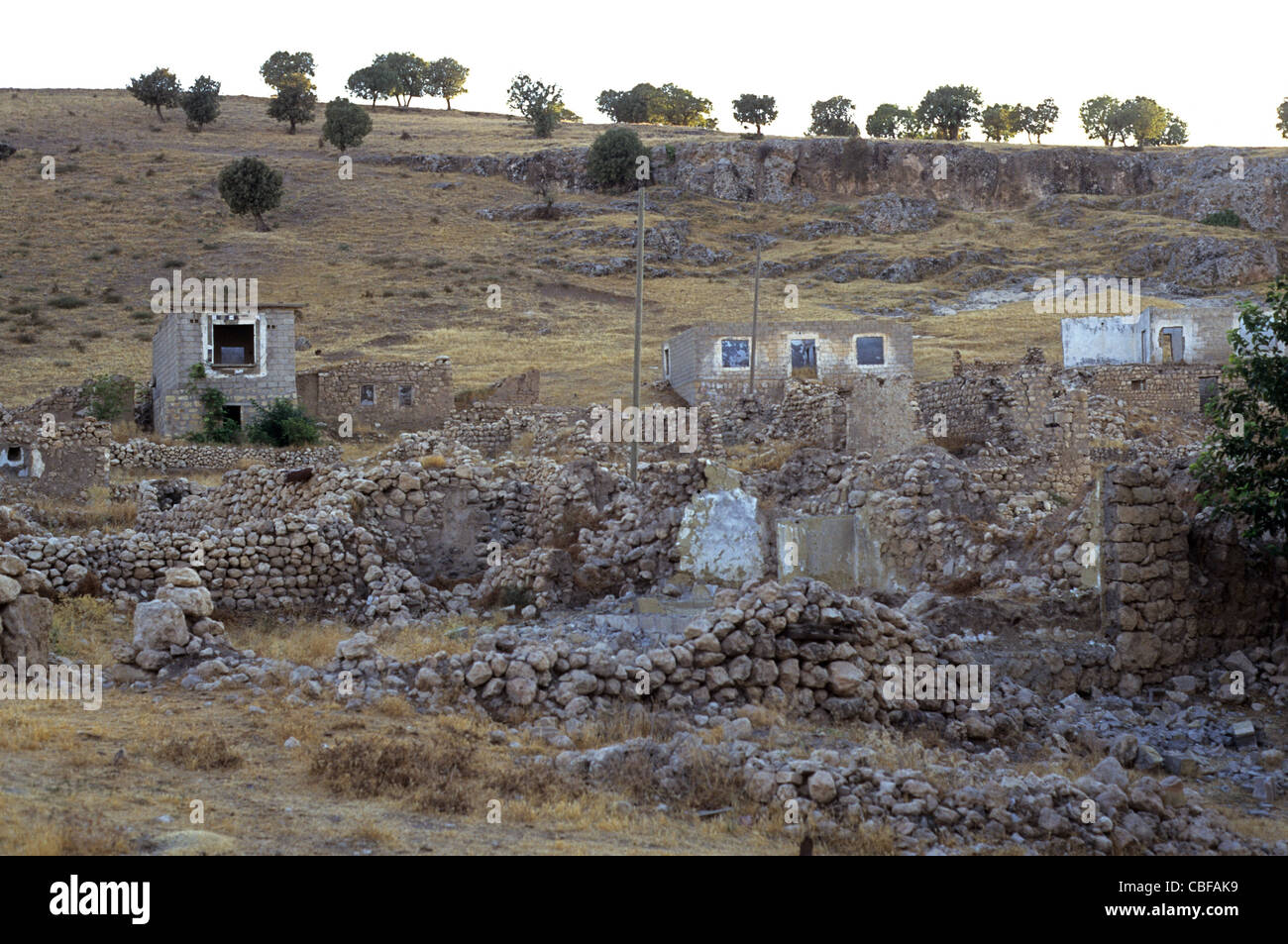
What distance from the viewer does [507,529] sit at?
18.7 m

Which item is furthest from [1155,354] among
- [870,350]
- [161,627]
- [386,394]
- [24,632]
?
[24,632]

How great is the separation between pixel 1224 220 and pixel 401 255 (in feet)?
186

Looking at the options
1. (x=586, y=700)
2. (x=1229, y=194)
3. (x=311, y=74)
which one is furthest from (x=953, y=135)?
(x=586, y=700)

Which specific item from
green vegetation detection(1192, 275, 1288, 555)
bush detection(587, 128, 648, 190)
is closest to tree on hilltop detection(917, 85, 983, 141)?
bush detection(587, 128, 648, 190)

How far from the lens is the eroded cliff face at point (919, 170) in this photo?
9094 cm

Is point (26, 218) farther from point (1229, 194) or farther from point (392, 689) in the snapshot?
point (1229, 194)

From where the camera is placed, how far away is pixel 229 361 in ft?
123

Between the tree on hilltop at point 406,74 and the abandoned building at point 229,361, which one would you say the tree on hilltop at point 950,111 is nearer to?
the tree on hilltop at point 406,74

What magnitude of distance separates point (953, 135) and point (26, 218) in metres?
78.9

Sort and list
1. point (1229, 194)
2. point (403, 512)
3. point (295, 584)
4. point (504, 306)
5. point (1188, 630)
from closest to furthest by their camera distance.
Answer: point (1188, 630) < point (295, 584) < point (403, 512) < point (504, 306) < point (1229, 194)

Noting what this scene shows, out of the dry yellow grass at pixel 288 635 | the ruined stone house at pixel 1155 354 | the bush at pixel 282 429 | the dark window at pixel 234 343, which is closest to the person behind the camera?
the dry yellow grass at pixel 288 635

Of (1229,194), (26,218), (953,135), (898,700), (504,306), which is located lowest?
(898,700)

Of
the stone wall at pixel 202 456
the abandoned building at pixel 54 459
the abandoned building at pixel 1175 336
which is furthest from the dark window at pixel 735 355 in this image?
the abandoned building at pixel 54 459

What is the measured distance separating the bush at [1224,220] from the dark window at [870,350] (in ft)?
170
